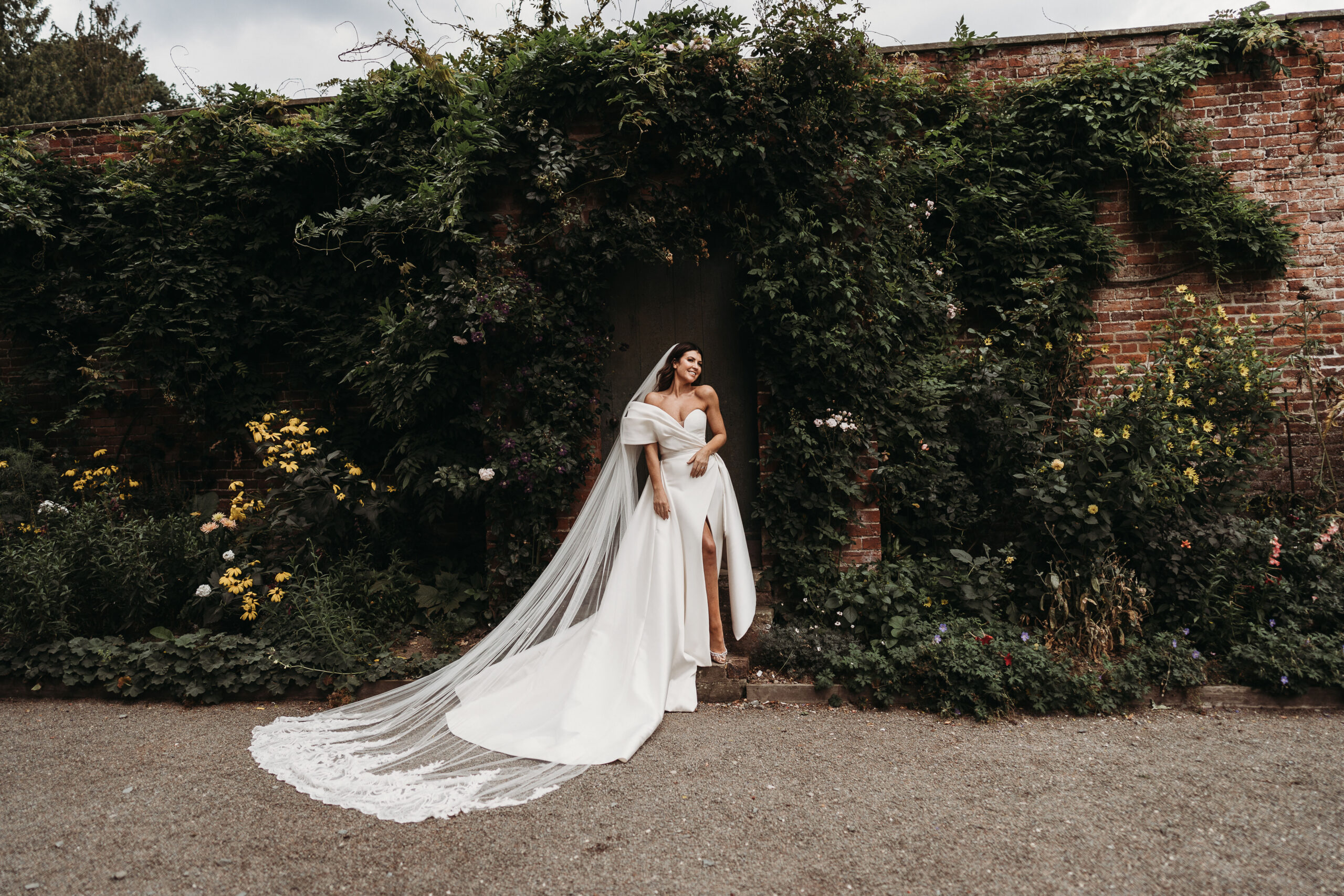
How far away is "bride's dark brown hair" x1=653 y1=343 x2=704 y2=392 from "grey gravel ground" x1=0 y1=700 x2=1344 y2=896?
210 cm

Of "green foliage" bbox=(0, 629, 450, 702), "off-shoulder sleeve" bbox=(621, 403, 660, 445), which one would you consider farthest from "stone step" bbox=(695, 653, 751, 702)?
"green foliage" bbox=(0, 629, 450, 702)

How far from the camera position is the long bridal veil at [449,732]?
2.95 meters

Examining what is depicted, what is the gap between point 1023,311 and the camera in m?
5.34

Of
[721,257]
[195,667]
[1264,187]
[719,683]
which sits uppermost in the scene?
[1264,187]

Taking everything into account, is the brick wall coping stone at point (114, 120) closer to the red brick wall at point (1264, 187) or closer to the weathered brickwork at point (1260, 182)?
the weathered brickwork at point (1260, 182)

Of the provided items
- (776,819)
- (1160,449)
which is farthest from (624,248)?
(1160,449)

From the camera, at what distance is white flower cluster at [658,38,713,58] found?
4410 mm

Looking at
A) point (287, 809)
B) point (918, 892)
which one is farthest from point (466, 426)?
point (918, 892)

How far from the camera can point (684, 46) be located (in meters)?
4.50

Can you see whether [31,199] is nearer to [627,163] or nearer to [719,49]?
[627,163]

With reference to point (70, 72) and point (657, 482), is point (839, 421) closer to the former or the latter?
point (657, 482)

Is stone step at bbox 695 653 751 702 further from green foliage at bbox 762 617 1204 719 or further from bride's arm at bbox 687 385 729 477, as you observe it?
bride's arm at bbox 687 385 729 477

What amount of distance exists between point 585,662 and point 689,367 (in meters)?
1.90

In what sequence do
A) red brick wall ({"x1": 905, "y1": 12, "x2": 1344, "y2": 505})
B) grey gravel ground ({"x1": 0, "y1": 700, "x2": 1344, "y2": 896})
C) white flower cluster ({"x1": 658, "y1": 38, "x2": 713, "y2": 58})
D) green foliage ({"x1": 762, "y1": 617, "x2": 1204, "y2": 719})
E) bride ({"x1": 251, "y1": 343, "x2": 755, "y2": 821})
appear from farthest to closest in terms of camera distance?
red brick wall ({"x1": 905, "y1": 12, "x2": 1344, "y2": 505}) < white flower cluster ({"x1": 658, "y1": 38, "x2": 713, "y2": 58}) < green foliage ({"x1": 762, "y1": 617, "x2": 1204, "y2": 719}) < bride ({"x1": 251, "y1": 343, "x2": 755, "y2": 821}) < grey gravel ground ({"x1": 0, "y1": 700, "x2": 1344, "y2": 896})
